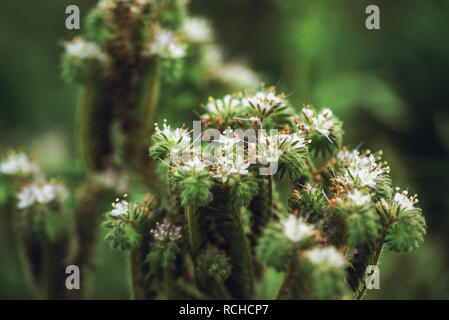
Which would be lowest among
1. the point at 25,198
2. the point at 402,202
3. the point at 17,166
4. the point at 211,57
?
the point at 402,202

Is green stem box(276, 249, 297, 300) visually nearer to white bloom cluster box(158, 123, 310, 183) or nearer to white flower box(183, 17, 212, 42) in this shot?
white bloom cluster box(158, 123, 310, 183)

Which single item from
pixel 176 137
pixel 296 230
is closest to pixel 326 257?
pixel 296 230

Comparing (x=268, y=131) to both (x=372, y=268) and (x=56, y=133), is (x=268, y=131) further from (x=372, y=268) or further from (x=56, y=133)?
(x=56, y=133)

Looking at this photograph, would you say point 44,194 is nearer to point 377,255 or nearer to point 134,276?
point 134,276

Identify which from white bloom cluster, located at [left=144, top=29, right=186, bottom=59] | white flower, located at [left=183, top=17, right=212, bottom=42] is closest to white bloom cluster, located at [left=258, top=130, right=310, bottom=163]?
white bloom cluster, located at [left=144, top=29, right=186, bottom=59]

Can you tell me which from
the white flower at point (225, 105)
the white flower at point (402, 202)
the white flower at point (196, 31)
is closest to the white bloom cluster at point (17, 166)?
the white flower at point (225, 105)
